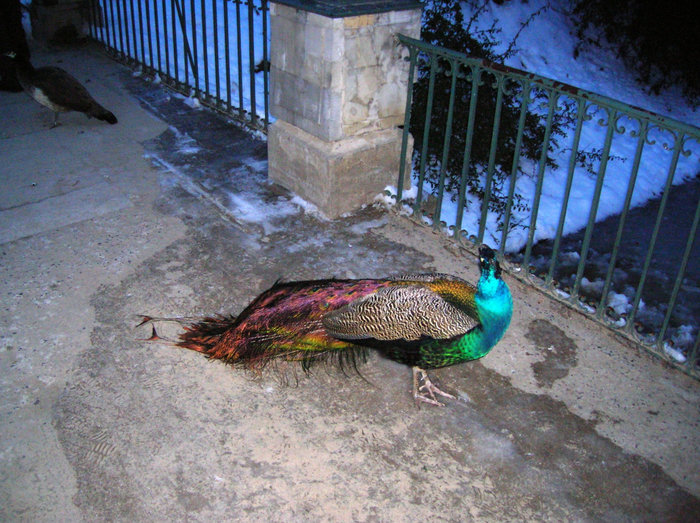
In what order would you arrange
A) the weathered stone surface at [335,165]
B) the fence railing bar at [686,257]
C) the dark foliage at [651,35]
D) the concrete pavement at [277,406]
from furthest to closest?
1. the dark foliage at [651,35]
2. the weathered stone surface at [335,165]
3. the fence railing bar at [686,257]
4. the concrete pavement at [277,406]

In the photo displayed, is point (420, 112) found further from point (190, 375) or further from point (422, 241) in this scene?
point (190, 375)

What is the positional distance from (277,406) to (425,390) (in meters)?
0.82

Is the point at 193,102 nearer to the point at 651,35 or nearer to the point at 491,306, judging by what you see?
the point at 491,306

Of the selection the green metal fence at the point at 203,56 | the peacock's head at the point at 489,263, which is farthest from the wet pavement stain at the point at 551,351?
the green metal fence at the point at 203,56

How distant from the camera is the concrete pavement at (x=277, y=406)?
10.3ft

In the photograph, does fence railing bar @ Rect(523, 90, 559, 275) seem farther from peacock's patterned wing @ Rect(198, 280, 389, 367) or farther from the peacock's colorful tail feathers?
the peacock's colorful tail feathers

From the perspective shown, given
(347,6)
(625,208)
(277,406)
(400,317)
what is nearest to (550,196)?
(347,6)

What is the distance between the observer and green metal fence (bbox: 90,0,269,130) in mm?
6898

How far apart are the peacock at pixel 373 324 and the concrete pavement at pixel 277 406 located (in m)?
0.18

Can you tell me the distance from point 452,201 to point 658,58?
19.5ft

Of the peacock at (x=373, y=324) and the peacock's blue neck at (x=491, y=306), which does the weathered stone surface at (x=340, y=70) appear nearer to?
the peacock at (x=373, y=324)

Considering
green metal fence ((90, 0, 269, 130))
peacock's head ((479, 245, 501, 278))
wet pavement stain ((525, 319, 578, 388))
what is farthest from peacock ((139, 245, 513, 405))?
green metal fence ((90, 0, 269, 130))

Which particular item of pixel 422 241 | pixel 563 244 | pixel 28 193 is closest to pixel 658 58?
pixel 563 244

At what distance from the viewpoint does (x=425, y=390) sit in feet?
12.4
